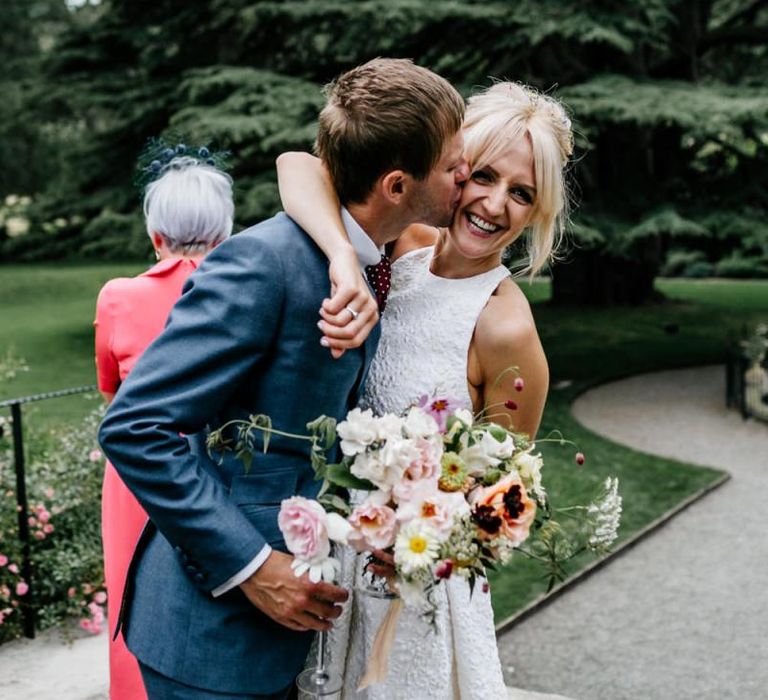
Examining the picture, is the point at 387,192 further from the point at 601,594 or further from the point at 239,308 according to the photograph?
the point at 601,594

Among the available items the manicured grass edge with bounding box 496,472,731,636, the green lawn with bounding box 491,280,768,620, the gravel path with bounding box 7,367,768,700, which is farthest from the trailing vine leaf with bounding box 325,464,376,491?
the green lawn with bounding box 491,280,768,620

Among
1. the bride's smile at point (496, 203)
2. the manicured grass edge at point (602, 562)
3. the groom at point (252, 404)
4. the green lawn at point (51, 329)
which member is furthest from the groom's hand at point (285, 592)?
the green lawn at point (51, 329)

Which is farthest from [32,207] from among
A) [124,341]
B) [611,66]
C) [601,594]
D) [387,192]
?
[387,192]

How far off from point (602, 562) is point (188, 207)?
4.53 metres

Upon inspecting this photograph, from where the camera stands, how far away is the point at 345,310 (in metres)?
1.76

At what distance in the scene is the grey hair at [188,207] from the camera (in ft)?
10.4

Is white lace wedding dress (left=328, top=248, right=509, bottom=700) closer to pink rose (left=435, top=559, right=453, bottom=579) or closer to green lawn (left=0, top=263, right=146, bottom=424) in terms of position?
pink rose (left=435, top=559, right=453, bottom=579)

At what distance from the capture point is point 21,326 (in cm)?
1797

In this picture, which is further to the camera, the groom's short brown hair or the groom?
the groom's short brown hair

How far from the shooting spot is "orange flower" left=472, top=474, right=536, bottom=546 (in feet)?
5.72

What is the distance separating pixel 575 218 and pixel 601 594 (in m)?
5.73

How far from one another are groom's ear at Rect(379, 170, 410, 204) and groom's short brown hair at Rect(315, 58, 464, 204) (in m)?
0.01

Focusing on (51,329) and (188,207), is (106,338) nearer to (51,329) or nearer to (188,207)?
(188,207)

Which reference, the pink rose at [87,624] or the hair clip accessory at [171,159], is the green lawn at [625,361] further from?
the hair clip accessory at [171,159]
